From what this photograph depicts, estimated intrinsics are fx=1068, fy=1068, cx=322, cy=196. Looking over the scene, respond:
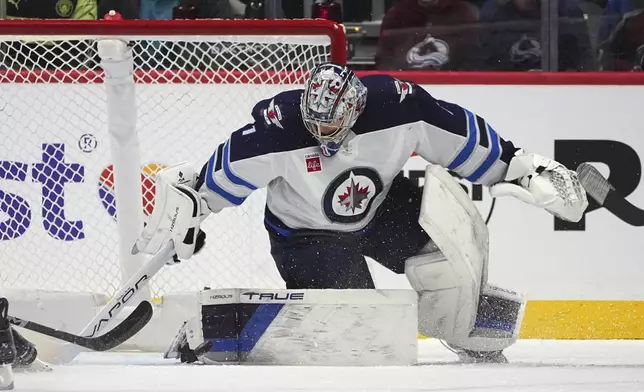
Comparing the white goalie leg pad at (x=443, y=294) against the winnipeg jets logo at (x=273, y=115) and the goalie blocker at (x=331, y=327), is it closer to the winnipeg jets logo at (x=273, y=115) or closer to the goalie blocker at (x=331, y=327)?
the goalie blocker at (x=331, y=327)

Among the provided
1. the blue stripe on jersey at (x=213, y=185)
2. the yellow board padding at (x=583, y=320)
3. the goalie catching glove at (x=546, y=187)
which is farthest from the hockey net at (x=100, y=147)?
the yellow board padding at (x=583, y=320)

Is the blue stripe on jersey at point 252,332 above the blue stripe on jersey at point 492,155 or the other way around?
the other way around

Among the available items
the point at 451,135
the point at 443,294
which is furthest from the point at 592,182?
the point at 443,294

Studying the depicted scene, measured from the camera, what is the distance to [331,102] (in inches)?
109

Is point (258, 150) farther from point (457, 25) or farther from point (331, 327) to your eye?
point (457, 25)

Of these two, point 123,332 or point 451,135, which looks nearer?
point 123,332

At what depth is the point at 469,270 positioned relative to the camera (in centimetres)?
290

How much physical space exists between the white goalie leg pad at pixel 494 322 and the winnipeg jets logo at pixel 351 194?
1.38 ft

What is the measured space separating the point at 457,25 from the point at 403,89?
4.56ft

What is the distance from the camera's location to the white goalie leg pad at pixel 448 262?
9.37ft

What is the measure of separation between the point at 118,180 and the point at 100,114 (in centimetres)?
50

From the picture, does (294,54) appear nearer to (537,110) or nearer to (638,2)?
(537,110)

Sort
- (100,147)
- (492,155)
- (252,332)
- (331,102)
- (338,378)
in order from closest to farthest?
(338,378) < (331,102) < (252,332) < (492,155) < (100,147)

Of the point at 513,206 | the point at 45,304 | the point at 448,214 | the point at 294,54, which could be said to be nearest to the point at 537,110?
the point at 513,206
